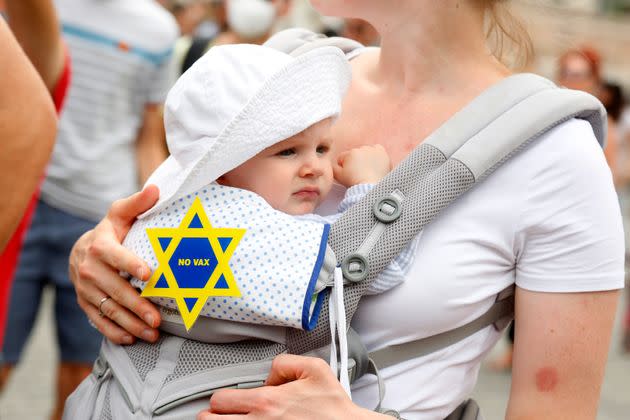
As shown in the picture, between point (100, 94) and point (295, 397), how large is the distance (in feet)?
9.03

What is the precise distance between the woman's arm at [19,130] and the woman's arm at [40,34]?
0.91 meters

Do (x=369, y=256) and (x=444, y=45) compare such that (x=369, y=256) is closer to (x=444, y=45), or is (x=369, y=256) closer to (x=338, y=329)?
(x=338, y=329)

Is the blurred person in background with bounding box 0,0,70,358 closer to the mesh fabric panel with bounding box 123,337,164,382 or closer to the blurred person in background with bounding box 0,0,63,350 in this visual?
the blurred person in background with bounding box 0,0,63,350

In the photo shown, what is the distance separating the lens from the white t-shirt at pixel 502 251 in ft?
5.72

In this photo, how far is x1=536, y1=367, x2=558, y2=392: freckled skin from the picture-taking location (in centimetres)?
178

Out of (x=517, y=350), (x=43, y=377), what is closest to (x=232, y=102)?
(x=517, y=350)

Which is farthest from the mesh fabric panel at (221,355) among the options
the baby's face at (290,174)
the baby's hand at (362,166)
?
the baby's hand at (362,166)

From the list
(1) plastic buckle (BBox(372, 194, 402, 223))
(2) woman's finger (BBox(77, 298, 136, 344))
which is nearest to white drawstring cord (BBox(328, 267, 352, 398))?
(1) plastic buckle (BBox(372, 194, 402, 223))

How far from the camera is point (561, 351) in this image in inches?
69.5

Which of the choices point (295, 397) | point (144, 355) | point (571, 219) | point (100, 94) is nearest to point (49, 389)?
point (100, 94)

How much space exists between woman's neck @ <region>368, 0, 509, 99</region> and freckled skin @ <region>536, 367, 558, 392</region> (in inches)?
22.0

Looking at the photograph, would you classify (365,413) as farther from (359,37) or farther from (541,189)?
(359,37)

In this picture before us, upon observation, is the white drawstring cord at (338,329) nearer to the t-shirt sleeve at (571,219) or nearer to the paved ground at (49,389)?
the t-shirt sleeve at (571,219)

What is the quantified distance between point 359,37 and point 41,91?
4562mm
